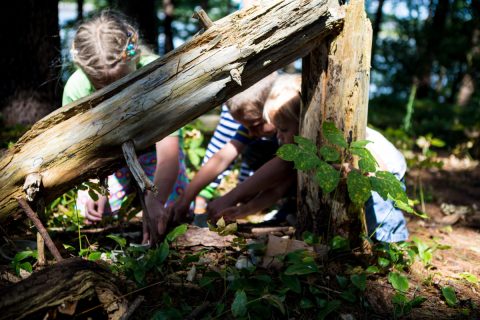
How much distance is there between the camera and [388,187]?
1882 millimetres

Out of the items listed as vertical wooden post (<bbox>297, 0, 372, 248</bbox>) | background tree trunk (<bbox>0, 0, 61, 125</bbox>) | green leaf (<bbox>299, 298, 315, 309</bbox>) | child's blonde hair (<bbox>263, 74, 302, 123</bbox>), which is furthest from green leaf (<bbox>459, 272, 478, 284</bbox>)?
background tree trunk (<bbox>0, 0, 61, 125</bbox>)

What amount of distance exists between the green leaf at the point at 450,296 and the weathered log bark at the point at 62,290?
4.81 feet

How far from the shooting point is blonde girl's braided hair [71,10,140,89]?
2383mm

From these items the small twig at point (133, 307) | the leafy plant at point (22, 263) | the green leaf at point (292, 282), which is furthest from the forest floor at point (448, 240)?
the leafy plant at point (22, 263)

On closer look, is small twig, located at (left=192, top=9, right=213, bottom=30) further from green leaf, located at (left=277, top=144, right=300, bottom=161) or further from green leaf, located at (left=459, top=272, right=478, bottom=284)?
green leaf, located at (left=459, top=272, right=478, bottom=284)

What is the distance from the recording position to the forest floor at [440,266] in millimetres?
1904

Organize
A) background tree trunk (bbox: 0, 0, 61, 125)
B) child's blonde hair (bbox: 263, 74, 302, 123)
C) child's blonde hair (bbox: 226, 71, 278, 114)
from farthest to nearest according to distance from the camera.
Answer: background tree trunk (bbox: 0, 0, 61, 125), child's blonde hair (bbox: 226, 71, 278, 114), child's blonde hair (bbox: 263, 74, 302, 123)

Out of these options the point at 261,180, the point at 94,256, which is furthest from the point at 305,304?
the point at 94,256

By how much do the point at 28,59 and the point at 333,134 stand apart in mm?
3435

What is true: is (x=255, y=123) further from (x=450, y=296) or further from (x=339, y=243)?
(x=450, y=296)

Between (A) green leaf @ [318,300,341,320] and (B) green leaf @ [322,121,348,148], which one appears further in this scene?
(B) green leaf @ [322,121,348,148]

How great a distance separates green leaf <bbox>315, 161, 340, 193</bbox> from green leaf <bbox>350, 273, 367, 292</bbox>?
1.46ft

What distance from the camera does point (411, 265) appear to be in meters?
2.28

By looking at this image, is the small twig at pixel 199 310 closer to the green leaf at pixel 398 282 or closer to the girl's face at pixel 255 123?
the green leaf at pixel 398 282
